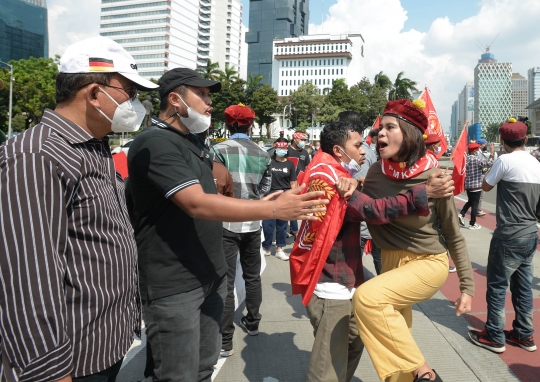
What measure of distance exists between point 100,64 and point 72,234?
0.70 m

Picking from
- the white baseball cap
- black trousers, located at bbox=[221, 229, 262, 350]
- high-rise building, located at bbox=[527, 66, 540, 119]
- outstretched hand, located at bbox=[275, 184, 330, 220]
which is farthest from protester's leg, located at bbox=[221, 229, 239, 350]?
high-rise building, located at bbox=[527, 66, 540, 119]

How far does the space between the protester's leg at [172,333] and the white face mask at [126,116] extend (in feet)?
2.91

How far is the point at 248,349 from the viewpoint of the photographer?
12.7ft

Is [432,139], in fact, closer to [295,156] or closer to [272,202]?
[272,202]

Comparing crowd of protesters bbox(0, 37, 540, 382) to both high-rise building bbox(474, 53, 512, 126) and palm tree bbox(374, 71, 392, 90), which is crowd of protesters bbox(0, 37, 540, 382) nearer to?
palm tree bbox(374, 71, 392, 90)

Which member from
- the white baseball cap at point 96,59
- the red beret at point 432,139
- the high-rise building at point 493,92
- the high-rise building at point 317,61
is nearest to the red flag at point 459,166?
the red beret at point 432,139

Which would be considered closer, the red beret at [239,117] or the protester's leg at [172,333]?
the protester's leg at [172,333]

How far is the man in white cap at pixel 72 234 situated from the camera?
4.22ft

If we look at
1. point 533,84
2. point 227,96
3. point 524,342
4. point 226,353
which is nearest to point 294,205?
Answer: point 226,353

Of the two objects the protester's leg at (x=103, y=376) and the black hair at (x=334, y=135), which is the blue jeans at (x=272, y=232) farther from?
the protester's leg at (x=103, y=376)

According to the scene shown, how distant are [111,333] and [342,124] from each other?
196cm

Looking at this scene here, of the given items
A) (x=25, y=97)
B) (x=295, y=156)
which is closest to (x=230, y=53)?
(x=25, y=97)

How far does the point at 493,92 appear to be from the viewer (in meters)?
175

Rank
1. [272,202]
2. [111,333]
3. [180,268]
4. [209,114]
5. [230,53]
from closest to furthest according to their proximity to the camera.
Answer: [111,333]
[272,202]
[180,268]
[209,114]
[230,53]
